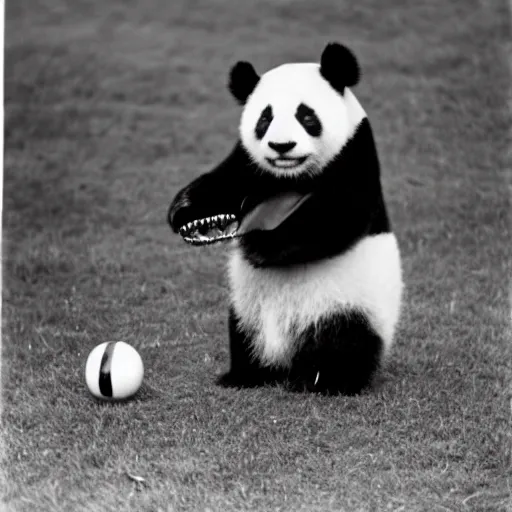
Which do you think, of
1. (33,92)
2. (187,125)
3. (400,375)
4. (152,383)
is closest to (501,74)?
(187,125)

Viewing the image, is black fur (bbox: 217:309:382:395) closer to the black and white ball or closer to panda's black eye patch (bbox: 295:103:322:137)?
the black and white ball

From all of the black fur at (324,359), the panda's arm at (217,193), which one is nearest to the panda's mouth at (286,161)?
the panda's arm at (217,193)

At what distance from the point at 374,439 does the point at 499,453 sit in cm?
53

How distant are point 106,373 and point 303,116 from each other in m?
1.47

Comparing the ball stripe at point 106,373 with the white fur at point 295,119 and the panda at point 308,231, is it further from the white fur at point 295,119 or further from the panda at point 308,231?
A: the white fur at point 295,119

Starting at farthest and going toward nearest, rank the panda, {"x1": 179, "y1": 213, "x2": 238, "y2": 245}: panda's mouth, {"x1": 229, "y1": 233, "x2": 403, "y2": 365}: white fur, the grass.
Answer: {"x1": 179, "y1": 213, "x2": 238, "y2": 245}: panda's mouth
{"x1": 229, "y1": 233, "x2": 403, "y2": 365}: white fur
the panda
the grass

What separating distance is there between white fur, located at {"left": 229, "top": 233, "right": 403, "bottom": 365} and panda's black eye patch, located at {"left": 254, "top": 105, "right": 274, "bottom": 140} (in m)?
0.62

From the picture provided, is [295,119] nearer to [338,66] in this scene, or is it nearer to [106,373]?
[338,66]

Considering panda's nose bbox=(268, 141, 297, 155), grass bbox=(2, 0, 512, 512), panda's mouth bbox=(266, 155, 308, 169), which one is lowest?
grass bbox=(2, 0, 512, 512)

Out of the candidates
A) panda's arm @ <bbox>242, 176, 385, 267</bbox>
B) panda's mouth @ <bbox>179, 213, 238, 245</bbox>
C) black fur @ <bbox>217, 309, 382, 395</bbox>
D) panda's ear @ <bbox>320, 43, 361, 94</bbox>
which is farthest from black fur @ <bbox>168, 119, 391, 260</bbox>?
black fur @ <bbox>217, 309, 382, 395</bbox>

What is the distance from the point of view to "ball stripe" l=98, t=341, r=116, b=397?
4309mm

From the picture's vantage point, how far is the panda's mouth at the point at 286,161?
408 centimetres

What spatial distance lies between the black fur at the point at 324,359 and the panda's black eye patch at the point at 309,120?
84cm

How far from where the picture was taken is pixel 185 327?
5.52 m
